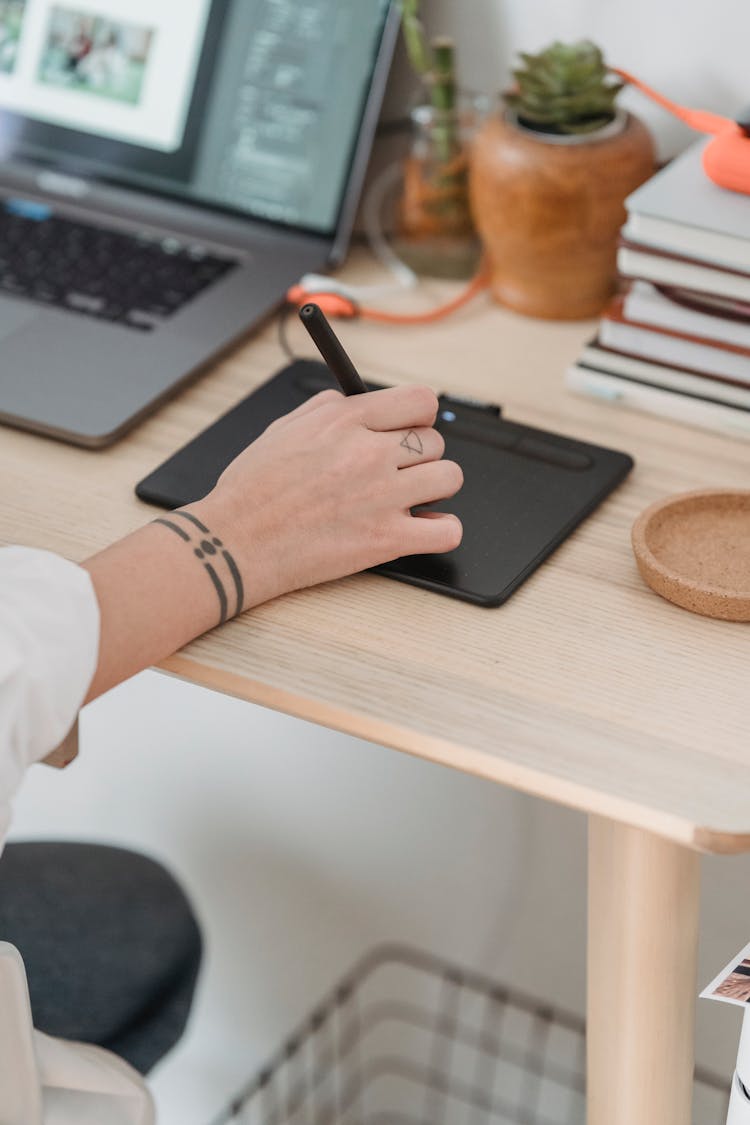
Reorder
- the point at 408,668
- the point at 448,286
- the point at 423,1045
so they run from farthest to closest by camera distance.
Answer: the point at 423,1045
the point at 448,286
the point at 408,668

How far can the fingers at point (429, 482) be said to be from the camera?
2.49 ft

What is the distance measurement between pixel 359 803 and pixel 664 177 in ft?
2.40

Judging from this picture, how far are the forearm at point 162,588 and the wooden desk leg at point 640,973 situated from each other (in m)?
0.23

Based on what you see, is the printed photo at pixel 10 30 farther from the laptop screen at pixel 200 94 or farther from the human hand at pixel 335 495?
the human hand at pixel 335 495

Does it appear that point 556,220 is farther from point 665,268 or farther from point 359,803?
point 359,803

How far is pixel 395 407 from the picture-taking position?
78cm

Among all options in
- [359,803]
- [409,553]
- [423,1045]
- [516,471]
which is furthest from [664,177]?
[423,1045]

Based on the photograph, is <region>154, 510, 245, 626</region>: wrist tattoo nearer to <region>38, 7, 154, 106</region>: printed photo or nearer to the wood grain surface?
the wood grain surface

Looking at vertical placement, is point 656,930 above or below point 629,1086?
above

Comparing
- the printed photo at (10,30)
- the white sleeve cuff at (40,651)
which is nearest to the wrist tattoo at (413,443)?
the white sleeve cuff at (40,651)

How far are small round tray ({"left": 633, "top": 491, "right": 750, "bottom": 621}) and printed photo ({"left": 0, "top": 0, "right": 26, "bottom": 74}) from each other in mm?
725

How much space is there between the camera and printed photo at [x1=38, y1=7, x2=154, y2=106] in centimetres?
112

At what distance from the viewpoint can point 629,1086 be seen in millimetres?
746

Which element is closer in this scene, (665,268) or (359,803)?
(665,268)
